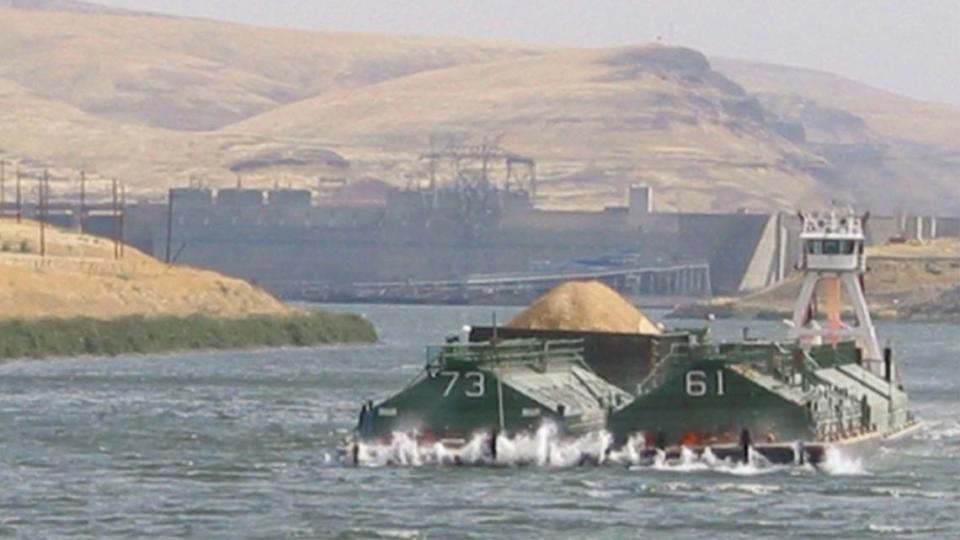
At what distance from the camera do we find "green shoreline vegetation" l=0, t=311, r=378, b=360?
12519 cm

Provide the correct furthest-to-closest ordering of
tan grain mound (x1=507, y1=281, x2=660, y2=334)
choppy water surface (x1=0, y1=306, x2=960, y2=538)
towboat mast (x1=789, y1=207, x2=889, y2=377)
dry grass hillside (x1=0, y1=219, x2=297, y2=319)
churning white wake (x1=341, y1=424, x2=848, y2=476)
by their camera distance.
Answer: dry grass hillside (x1=0, y1=219, x2=297, y2=319) → tan grain mound (x1=507, y1=281, x2=660, y2=334) → towboat mast (x1=789, y1=207, x2=889, y2=377) → churning white wake (x1=341, y1=424, x2=848, y2=476) → choppy water surface (x1=0, y1=306, x2=960, y2=538)

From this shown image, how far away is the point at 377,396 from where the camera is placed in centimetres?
9031

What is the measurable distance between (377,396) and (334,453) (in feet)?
92.3

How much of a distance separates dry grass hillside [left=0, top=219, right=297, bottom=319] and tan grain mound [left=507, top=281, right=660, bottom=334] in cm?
4978

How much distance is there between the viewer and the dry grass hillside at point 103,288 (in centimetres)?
13938

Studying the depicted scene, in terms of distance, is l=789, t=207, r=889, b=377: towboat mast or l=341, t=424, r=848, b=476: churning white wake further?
l=789, t=207, r=889, b=377: towboat mast

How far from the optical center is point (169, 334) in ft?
449

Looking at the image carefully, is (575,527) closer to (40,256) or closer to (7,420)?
(7,420)

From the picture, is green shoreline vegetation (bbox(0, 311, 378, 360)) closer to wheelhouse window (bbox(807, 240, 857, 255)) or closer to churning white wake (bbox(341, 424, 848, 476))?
wheelhouse window (bbox(807, 240, 857, 255))

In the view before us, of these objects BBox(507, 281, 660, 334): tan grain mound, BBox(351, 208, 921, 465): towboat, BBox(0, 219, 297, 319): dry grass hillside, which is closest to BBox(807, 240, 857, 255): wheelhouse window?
BBox(507, 281, 660, 334): tan grain mound

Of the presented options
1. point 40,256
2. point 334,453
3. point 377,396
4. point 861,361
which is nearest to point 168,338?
point 40,256

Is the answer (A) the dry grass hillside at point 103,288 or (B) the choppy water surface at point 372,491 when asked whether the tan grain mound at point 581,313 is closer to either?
(B) the choppy water surface at point 372,491

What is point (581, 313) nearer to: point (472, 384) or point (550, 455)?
point (550, 455)

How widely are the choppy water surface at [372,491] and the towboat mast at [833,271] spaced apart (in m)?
2.90
